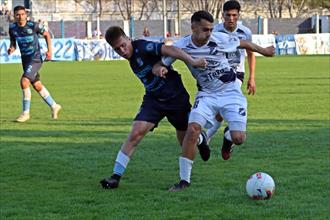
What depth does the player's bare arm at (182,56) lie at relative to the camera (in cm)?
782

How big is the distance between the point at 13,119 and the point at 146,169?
22.0 ft

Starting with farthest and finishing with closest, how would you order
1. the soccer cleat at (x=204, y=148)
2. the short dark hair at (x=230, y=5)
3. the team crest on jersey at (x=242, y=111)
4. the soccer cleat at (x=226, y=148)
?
the short dark hair at (x=230, y=5) < the soccer cleat at (x=226, y=148) < the soccer cleat at (x=204, y=148) < the team crest on jersey at (x=242, y=111)

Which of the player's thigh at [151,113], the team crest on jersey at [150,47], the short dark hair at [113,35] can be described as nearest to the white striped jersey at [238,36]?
the player's thigh at [151,113]

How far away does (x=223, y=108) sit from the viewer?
826cm

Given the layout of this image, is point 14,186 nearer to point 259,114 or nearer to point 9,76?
point 259,114

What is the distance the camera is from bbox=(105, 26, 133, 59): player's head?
316 inches

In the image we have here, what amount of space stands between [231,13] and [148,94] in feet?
6.76

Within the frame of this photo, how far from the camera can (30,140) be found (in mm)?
12102

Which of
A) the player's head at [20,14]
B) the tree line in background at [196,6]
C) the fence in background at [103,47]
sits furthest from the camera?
the tree line in background at [196,6]

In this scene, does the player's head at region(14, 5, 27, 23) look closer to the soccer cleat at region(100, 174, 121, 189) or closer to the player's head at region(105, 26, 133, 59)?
the player's head at region(105, 26, 133, 59)

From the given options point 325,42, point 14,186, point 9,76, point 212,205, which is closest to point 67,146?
point 14,186

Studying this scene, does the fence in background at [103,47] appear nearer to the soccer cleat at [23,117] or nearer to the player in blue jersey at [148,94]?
the soccer cleat at [23,117]

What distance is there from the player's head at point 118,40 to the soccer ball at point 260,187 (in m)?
1.84

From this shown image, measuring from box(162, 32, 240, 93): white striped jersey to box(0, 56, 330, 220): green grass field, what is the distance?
39.0 inches
